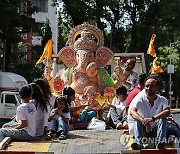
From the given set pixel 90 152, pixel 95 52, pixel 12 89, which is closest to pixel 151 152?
pixel 90 152

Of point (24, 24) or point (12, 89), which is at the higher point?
point (24, 24)

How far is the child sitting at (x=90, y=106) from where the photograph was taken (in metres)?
11.3

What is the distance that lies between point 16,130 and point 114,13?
2835cm

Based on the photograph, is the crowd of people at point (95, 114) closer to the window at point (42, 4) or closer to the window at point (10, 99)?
the window at point (10, 99)

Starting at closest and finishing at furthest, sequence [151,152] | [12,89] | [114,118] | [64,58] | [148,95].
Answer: [151,152] → [148,95] → [114,118] → [64,58] → [12,89]

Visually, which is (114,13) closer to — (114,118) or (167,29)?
(167,29)

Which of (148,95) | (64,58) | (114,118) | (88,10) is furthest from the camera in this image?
(88,10)

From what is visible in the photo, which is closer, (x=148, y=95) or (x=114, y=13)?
(x=148, y=95)

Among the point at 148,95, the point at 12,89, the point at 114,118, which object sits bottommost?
the point at 12,89

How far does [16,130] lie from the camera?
27.6ft

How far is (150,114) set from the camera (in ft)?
25.2

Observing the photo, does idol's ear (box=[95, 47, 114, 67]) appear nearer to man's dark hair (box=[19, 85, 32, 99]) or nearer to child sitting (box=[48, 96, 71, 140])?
child sitting (box=[48, 96, 71, 140])

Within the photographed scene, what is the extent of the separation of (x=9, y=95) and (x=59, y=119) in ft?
59.6

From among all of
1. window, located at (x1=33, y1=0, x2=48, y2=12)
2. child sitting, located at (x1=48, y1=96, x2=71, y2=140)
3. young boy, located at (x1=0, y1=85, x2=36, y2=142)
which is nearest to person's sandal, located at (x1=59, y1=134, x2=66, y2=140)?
child sitting, located at (x1=48, y1=96, x2=71, y2=140)
